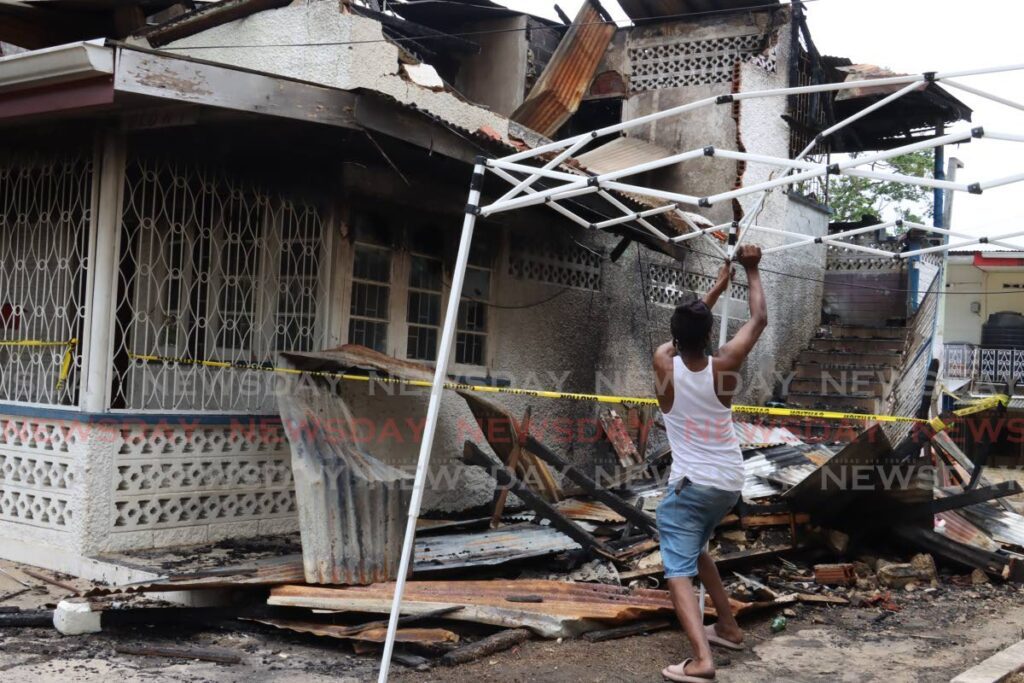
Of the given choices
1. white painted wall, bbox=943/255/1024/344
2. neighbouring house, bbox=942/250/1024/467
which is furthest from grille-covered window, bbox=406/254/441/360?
white painted wall, bbox=943/255/1024/344

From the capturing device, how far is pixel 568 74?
40.5 feet

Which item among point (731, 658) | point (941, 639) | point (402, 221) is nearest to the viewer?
point (731, 658)

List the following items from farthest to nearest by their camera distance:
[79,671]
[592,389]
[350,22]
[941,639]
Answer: [592,389], [350,22], [941,639], [79,671]

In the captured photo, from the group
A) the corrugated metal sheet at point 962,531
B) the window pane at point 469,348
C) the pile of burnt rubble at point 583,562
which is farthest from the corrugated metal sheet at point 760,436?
the window pane at point 469,348

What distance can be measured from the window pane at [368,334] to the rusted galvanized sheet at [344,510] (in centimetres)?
190

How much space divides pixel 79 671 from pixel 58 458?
2466 millimetres

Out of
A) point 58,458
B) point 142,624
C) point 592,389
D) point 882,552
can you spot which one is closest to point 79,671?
point 142,624

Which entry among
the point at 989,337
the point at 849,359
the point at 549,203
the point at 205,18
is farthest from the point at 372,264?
the point at 989,337

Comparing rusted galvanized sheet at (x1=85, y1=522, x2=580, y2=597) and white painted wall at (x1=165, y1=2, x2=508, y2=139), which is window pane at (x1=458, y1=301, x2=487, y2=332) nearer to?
white painted wall at (x1=165, y1=2, x2=508, y2=139)

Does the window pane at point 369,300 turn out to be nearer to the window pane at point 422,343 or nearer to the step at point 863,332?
the window pane at point 422,343

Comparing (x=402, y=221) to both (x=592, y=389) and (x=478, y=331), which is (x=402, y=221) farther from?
(x=592, y=389)

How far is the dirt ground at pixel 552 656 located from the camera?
4.95 m

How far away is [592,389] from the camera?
1113cm

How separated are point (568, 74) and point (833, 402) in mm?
5692
